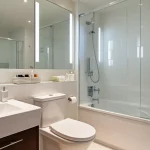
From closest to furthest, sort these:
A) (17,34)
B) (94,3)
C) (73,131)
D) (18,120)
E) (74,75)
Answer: (18,120) → (73,131) → (17,34) → (74,75) → (94,3)

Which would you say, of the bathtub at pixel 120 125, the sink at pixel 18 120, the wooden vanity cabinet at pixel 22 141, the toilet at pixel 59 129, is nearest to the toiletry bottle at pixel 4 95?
the sink at pixel 18 120

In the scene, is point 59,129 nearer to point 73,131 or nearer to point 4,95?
point 73,131

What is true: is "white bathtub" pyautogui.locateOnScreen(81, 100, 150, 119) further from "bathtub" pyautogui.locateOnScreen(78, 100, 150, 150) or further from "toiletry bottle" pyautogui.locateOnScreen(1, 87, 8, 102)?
"toiletry bottle" pyautogui.locateOnScreen(1, 87, 8, 102)

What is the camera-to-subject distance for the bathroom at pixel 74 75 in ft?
4.68

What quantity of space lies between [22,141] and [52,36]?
1.59m

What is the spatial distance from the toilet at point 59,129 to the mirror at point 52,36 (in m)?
0.57

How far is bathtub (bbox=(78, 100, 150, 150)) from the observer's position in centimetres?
180

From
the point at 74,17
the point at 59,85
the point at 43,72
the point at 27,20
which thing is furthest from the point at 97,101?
the point at 27,20

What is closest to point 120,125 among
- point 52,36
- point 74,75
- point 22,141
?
point 74,75

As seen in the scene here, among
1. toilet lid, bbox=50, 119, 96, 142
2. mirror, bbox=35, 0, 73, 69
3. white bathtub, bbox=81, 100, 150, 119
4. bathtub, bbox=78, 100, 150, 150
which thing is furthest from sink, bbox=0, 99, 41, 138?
white bathtub, bbox=81, 100, 150, 119

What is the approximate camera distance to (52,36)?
2.24 meters

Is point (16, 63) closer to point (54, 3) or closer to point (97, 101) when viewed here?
point (54, 3)

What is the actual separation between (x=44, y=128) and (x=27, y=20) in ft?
4.48

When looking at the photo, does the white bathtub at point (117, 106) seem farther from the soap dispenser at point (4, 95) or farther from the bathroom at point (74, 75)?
the soap dispenser at point (4, 95)
